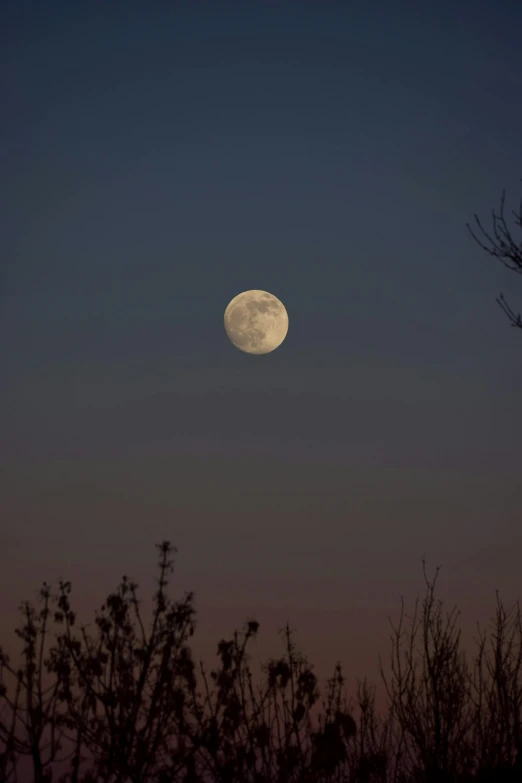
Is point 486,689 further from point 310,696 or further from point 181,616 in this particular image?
point 181,616

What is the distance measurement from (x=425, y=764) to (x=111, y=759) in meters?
5.51

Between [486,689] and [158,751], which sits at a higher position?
[486,689]

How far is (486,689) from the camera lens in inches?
685

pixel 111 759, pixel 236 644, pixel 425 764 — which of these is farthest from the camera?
pixel 425 764

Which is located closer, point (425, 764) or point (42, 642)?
point (42, 642)

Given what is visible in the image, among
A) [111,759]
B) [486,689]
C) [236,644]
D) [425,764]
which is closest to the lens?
[111,759]

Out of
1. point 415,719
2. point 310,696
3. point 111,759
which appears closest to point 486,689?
point 415,719

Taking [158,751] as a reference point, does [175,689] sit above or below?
above

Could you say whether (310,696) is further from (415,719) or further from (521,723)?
(521,723)

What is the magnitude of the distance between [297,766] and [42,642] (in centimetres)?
457

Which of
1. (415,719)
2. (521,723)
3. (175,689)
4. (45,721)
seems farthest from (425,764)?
(45,721)

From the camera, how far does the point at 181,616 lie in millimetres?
14070

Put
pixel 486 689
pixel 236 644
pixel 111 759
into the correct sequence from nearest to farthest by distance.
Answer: pixel 111 759
pixel 236 644
pixel 486 689

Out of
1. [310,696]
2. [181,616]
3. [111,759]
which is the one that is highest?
[181,616]
